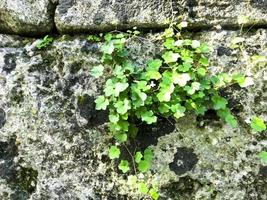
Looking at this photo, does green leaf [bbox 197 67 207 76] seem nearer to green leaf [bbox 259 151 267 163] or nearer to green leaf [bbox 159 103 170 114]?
green leaf [bbox 159 103 170 114]

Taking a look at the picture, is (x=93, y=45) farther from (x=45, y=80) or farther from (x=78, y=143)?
(x=78, y=143)

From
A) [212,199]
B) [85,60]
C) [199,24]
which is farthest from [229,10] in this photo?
[212,199]

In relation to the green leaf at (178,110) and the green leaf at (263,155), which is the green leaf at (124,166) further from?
the green leaf at (263,155)

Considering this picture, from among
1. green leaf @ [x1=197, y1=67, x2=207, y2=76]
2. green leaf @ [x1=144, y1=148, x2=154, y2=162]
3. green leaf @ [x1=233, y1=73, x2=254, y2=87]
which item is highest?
green leaf @ [x1=197, y1=67, x2=207, y2=76]

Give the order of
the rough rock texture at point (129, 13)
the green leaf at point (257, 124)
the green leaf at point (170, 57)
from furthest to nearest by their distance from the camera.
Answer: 1. the rough rock texture at point (129, 13)
2. the green leaf at point (170, 57)
3. the green leaf at point (257, 124)

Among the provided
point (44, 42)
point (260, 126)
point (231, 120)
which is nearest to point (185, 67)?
point (231, 120)

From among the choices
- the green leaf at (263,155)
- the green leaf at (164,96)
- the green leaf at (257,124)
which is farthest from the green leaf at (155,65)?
the green leaf at (263,155)

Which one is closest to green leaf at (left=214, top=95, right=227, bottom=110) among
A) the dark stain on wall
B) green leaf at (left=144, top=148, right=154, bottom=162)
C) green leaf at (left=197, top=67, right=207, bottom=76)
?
green leaf at (left=197, top=67, right=207, bottom=76)
